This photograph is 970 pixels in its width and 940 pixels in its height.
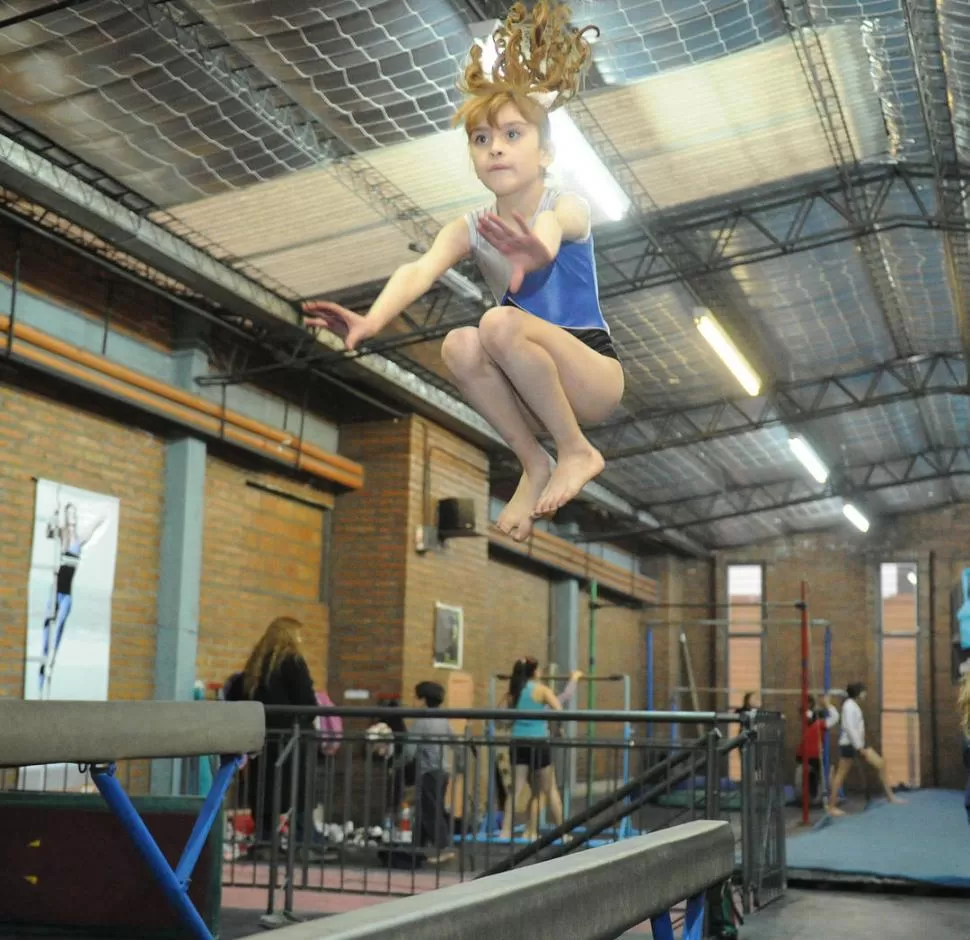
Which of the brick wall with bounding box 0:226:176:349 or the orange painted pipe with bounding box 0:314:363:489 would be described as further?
the brick wall with bounding box 0:226:176:349

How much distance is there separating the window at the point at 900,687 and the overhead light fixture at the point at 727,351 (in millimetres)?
10252

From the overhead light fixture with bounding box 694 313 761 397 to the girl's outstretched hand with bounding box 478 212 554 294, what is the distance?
9.31 metres

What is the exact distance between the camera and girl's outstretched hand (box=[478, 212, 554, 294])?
185cm

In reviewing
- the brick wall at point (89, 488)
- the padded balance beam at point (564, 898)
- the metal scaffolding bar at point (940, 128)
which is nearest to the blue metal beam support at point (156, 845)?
the padded balance beam at point (564, 898)

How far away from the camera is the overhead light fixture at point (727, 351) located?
11207 millimetres

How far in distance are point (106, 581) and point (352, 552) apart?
3591mm

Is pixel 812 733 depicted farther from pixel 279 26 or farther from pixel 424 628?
pixel 279 26

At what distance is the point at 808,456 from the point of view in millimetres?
17047

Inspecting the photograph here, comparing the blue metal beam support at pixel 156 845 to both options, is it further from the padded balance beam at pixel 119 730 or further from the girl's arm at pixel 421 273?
the girl's arm at pixel 421 273

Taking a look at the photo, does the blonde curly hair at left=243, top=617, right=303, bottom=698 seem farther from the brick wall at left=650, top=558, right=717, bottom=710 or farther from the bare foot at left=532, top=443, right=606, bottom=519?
the brick wall at left=650, top=558, right=717, bottom=710

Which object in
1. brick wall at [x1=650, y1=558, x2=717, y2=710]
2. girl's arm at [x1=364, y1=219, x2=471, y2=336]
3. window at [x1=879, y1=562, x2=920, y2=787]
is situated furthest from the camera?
brick wall at [x1=650, y1=558, x2=717, y2=710]

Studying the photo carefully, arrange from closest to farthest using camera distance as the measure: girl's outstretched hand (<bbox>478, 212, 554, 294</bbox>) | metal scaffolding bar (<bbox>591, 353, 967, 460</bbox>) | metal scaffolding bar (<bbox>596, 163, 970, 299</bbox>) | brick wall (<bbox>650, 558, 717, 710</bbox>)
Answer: girl's outstretched hand (<bbox>478, 212, 554, 294</bbox>)
metal scaffolding bar (<bbox>596, 163, 970, 299</bbox>)
metal scaffolding bar (<bbox>591, 353, 967, 460</bbox>)
brick wall (<bbox>650, 558, 717, 710</bbox>)

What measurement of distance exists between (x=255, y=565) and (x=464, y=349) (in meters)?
9.74

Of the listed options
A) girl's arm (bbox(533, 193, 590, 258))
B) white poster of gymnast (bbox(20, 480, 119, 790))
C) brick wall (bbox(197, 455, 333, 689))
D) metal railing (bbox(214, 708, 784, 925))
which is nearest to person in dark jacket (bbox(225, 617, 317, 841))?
metal railing (bbox(214, 708, 784, 925))
